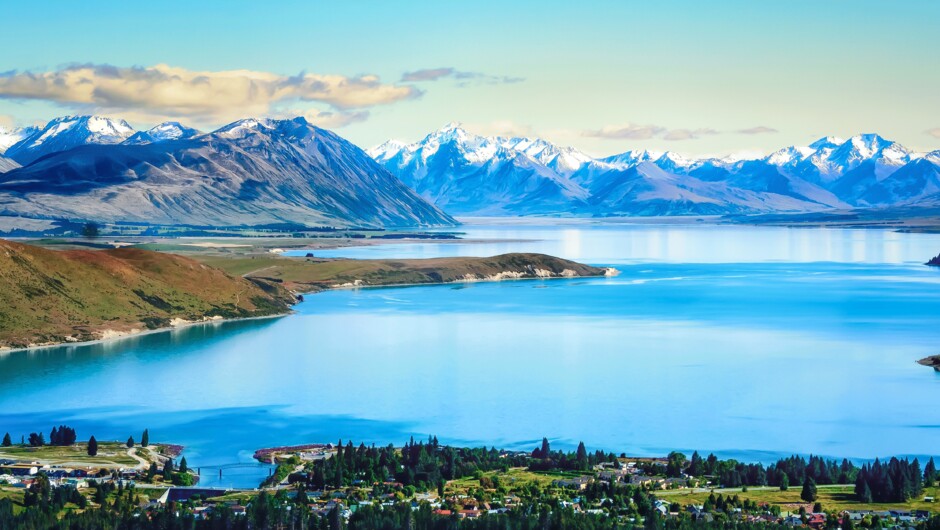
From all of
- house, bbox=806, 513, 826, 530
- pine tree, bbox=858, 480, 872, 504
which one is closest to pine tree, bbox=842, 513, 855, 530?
house, bbox=806, 513, 826, 530

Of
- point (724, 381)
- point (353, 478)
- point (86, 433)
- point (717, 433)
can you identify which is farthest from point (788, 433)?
point (86, 433)

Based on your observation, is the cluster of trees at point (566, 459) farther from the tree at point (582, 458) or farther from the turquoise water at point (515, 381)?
the turquoise water at point (515, 381)

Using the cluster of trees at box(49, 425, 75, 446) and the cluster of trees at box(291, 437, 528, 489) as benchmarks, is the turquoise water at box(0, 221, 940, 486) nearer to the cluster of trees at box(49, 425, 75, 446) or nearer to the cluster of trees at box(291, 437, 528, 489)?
the cluster of trees at box(49, 425, 75, 446)

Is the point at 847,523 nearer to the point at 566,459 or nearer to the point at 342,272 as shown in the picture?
the point at 566,459

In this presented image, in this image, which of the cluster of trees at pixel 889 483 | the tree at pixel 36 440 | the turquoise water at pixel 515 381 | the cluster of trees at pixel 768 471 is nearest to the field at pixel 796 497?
the cluster of trees at pixel 889 483

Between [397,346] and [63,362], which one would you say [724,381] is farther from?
[63,362]

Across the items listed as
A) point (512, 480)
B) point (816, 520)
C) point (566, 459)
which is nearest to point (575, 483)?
point (512, 480)
